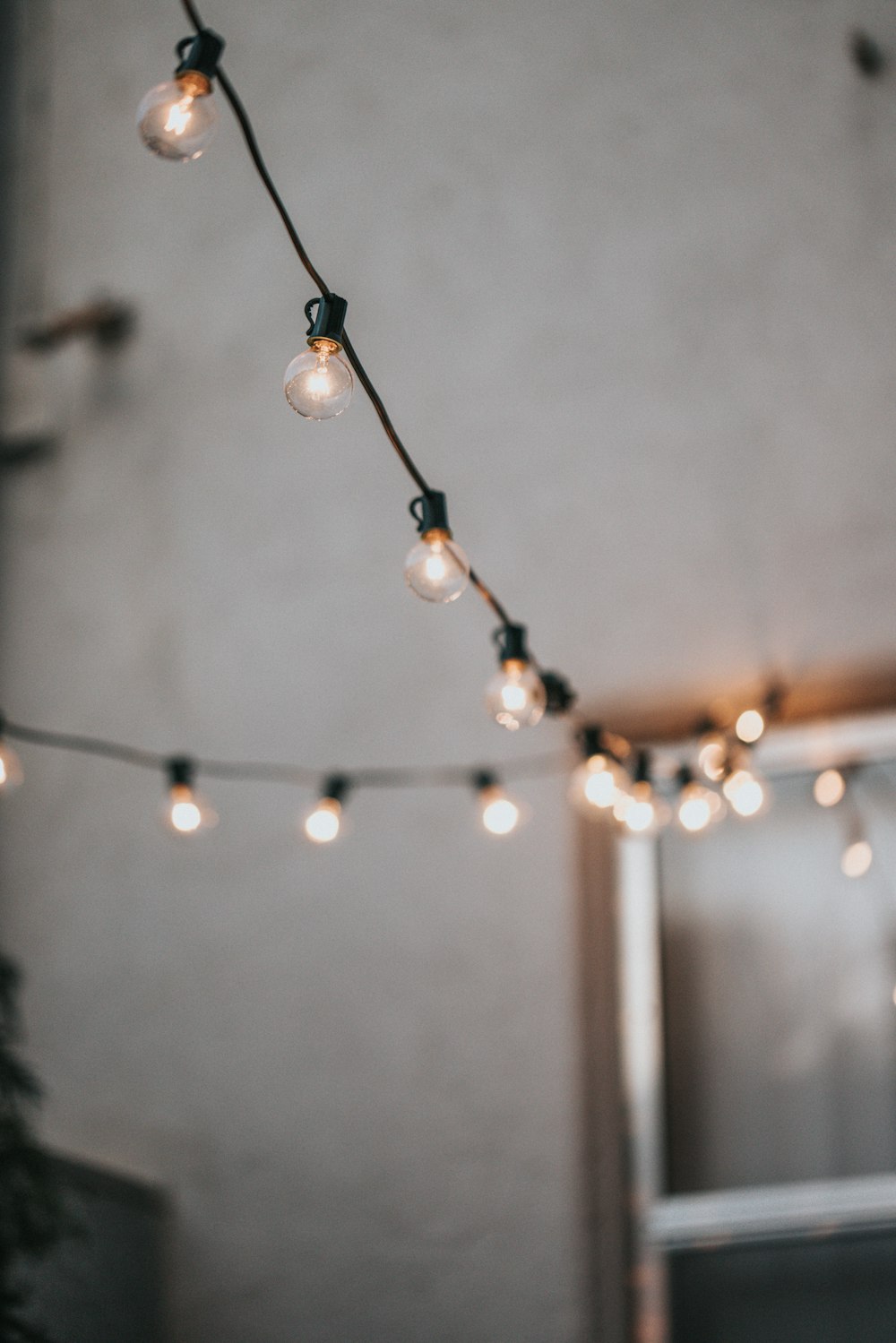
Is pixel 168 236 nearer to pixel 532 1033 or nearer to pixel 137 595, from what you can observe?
pixel 137 595

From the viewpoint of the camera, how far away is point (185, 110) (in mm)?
1296

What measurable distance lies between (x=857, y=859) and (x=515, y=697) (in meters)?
1.45

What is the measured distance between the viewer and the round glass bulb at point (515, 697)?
6.38 feet

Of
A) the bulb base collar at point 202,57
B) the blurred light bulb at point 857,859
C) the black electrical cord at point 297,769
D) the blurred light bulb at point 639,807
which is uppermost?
the black electrical cord at point 297,769

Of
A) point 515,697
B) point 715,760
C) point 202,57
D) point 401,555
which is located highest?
point 401,555

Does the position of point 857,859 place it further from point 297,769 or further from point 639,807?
point 297,769

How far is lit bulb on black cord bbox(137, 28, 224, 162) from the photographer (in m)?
1.28

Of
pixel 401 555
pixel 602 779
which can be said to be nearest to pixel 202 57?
pixel 602 779

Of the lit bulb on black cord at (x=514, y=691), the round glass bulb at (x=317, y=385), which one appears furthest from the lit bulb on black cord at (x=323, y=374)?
the lit bulb on black cord at (x=514, y=691)

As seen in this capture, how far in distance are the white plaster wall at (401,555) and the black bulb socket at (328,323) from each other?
2.05 meters

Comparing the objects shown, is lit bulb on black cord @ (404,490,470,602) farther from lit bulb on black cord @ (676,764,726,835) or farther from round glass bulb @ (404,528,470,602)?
lit bulb on black cord @ (676,764,726,835)

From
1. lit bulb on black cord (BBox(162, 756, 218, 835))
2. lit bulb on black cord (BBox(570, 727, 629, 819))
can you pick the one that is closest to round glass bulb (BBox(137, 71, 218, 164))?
lit bulb on black cord (BBox(570, 727, 629, 819))

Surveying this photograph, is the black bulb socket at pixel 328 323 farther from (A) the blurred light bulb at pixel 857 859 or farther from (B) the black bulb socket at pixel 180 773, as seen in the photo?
(A) the blurred light bulb at pixel 857 859

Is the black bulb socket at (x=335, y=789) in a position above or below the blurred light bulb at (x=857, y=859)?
above
